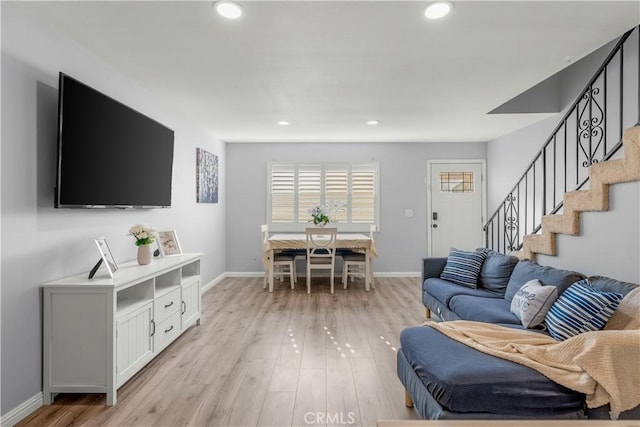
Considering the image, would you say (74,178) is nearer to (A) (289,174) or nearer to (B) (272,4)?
(B) (272,4)

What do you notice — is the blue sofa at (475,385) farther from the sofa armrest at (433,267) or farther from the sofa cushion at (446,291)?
the sofa armrest at (433,267)

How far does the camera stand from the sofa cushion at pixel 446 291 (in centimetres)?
328

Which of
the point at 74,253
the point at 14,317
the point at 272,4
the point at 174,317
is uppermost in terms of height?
the point at 272,4

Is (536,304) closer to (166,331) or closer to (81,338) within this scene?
(166,331)

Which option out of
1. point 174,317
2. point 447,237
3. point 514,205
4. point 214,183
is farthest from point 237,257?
point 514,205

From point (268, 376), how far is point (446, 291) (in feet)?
5.97

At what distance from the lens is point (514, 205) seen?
18.0ft

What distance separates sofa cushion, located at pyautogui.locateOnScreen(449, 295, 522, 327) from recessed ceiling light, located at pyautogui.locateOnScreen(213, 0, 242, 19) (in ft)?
8.70

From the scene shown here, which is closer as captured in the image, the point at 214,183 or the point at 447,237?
the point at 214,183

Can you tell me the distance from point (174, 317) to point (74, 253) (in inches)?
39.4

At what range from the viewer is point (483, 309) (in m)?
2.76

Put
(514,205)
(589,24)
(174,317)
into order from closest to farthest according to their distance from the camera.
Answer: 1. (589,24)
2. (174,317)
3. (514,205)

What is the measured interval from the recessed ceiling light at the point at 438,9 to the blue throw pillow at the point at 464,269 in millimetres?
2410

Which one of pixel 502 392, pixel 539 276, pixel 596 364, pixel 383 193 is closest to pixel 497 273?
pixel 539 276
